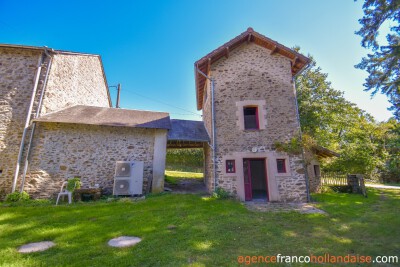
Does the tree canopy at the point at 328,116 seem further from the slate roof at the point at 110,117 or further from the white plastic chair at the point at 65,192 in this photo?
the white plastic chair at the point at 65,192

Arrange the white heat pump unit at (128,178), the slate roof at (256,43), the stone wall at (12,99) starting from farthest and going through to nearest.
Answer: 1. the slate roof at (256,43)
2. the white heat pump unit at (128,178)
3. the stone wall at (12,99)

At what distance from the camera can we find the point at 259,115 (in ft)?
28.0

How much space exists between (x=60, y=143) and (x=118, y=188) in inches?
135

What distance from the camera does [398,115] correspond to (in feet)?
32.4

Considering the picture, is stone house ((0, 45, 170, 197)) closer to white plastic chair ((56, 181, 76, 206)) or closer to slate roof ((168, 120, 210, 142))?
white plastic chair ((56, 181, 76, 206))

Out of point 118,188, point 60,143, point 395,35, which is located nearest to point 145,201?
point 118,188

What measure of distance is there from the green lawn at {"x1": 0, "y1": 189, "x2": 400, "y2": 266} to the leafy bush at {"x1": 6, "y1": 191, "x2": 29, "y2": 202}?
3.78 feet

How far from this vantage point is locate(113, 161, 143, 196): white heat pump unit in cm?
790

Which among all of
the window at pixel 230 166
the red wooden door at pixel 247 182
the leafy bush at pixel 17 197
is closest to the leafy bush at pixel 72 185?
the leafy bush at pixel 17 197

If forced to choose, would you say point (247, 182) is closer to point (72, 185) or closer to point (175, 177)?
point (72, 185)

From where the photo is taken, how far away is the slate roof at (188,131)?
30.6 ft

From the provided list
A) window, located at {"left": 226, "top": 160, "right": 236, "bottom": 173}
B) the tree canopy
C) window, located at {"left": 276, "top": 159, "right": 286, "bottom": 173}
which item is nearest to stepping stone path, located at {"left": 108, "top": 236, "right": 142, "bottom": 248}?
window, located at {"left": 226, "top": 160, "right": 236, "bottom": 173}

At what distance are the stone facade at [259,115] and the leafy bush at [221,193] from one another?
20 centimetres

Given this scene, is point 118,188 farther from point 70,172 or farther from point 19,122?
point 19,122
